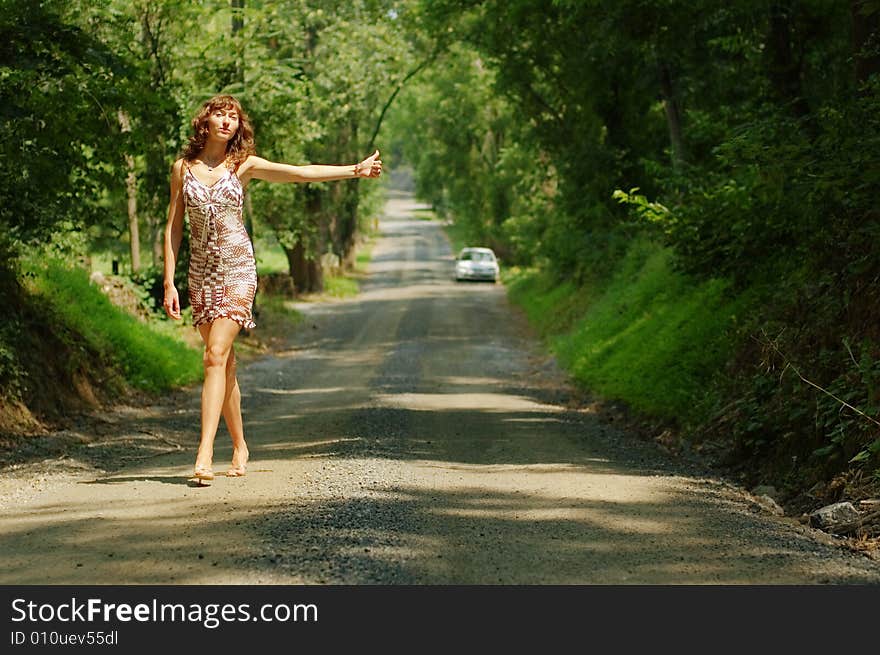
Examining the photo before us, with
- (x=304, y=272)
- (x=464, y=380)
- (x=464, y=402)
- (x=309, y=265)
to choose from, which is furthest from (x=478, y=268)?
(x=464, y=402)

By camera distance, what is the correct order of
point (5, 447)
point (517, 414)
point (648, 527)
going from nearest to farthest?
point (648, 527) → point (5, 447) → point (517, 414)

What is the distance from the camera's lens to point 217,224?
7.96 meters

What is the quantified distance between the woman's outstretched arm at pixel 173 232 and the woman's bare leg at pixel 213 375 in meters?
0.28

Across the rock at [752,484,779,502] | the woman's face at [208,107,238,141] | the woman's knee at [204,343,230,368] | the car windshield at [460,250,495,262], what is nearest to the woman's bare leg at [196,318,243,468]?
the woman's knee at [204,343,230,368]

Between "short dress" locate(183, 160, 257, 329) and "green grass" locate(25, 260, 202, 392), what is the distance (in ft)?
27.3

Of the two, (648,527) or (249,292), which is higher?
(249,292)

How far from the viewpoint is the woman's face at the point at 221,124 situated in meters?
7.91

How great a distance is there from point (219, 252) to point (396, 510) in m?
2.15

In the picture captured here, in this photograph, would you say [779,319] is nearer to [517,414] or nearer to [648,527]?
[517,414]

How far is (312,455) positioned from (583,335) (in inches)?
622

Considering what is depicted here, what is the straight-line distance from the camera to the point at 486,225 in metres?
63.2

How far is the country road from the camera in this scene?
5738 millimetres

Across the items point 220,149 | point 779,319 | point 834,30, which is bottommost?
point 779,319

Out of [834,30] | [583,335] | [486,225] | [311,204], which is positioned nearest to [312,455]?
[834,30]
